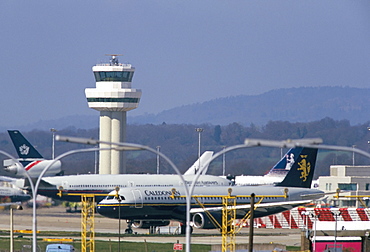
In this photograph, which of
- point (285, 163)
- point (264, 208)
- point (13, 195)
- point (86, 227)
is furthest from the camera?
point (285, 163)

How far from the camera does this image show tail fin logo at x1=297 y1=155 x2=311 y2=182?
298 ft

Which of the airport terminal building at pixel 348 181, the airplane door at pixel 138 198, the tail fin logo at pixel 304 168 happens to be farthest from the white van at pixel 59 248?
the airport terminal building at pixel 348 181

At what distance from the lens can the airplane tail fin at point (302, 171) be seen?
8981 centimetres

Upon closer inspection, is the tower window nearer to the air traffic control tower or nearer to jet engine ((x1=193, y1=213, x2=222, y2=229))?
the air traffic control tower

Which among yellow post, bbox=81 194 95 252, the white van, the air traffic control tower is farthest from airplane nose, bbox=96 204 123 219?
the air traffic control tower

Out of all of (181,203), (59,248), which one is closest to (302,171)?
(181,203)

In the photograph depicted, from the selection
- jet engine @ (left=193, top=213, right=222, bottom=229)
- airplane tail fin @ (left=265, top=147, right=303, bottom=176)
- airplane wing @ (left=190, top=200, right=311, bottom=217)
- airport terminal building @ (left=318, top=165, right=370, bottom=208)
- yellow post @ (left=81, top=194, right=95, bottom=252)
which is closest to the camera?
yellow post @ (left=81, top=194, right=95, bottom=252)

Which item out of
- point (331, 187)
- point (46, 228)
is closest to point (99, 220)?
point (46, 228)

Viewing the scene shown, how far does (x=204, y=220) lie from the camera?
259 feet

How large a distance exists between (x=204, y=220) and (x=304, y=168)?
55.4 ft

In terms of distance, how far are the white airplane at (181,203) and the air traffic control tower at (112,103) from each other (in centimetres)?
6630

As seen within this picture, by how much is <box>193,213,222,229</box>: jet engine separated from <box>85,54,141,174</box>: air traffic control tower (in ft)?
229

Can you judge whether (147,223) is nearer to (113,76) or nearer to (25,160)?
(25,160)

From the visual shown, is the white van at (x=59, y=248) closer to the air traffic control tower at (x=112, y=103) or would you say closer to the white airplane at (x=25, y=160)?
the white airplane at (x=25, y=160)
